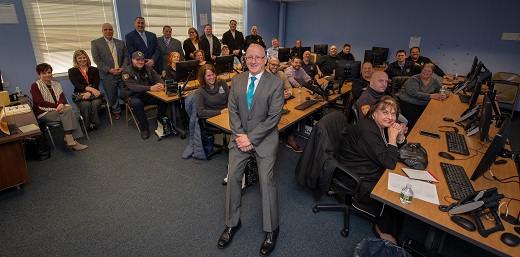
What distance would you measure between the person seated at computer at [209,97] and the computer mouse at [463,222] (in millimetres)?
2488

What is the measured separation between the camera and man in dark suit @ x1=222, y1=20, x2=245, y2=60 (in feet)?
23.6

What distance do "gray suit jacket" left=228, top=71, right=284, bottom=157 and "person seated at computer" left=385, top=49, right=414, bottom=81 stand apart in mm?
4509

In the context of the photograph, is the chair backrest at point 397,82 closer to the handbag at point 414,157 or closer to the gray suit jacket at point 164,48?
the handbag at point 414,157

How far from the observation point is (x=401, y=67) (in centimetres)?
593

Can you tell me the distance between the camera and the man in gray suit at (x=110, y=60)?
5.04 meters

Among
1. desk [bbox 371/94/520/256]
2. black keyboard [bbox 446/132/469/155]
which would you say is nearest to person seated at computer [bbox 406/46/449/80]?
desk [bbox 371/94/520/256]

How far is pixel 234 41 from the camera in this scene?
7.28 m

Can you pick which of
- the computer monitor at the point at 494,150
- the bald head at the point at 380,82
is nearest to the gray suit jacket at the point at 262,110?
the computer monitor at the point at 494,150

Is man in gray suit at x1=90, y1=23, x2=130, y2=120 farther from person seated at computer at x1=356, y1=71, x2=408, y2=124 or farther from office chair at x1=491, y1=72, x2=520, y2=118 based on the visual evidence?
office chair at x1=491, y1=72, x2=520, y2=118

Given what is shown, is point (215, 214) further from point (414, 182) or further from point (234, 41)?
point (234, 41)

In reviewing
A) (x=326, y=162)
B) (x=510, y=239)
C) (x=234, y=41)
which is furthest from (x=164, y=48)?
(x=510, y=239)

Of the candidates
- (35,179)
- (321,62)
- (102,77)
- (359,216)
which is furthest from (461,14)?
(35,179)

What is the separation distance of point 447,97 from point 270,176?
391 centimetres

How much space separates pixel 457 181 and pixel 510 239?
1.85 feet
